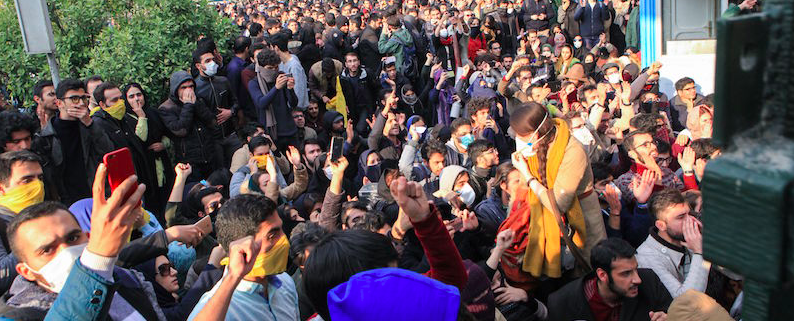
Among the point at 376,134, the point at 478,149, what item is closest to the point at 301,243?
the point at 478,149


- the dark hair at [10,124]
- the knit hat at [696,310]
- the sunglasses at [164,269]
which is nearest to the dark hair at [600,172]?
the knit hat at [696,310]

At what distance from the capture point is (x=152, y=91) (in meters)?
7.07

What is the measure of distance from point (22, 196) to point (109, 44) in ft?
11.5

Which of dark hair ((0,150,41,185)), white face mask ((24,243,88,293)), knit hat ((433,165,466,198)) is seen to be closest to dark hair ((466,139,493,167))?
knit hat ((433,165,466,198))

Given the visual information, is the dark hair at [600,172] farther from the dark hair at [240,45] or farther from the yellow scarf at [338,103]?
the dark hair at [240,45]

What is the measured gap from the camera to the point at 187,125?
650 cm

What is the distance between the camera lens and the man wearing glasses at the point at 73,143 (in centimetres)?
535

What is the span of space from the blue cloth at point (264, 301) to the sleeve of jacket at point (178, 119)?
395cm

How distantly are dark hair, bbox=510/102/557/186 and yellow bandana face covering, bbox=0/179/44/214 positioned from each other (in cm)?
273

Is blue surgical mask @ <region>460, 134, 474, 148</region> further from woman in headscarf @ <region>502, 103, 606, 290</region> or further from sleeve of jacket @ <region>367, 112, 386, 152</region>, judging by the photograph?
woman in headscarf @ <region>502, 103, 606, 290</region>

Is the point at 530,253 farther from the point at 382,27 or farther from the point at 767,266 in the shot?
the point at 382,27

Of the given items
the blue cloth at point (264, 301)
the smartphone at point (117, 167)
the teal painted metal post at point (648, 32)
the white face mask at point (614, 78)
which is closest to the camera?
the smartphone at point (117, 167)

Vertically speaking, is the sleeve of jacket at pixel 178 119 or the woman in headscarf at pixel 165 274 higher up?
the sleeve of jacket at pixel 178 119

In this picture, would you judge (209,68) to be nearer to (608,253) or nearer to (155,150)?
(155,150)
